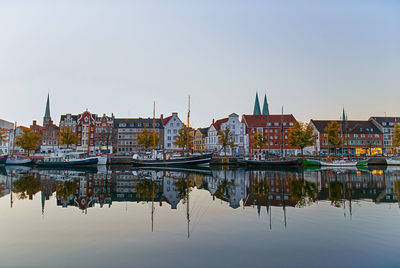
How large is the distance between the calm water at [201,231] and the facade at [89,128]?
7274cm

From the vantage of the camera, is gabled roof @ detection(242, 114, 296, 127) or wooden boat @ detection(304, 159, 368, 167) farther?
gabled roof @ detection(242, 114, 296, 127)

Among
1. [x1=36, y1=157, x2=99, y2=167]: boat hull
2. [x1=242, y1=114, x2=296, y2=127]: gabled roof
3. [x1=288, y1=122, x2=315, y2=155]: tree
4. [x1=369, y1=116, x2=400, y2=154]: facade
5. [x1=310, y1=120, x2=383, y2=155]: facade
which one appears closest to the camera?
[x1=36, y1=157, x2=99, y2=167]: boat hull

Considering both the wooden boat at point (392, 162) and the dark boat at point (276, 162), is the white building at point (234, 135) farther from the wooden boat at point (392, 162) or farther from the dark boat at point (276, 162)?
the wooden boat at point (392, 162)

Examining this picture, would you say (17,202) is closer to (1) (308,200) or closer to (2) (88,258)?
(2) (88,258)

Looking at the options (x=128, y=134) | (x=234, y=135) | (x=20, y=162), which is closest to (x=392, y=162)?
(x=234, y=135)

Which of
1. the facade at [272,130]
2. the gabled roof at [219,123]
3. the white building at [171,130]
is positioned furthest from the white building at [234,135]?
the white building at [171,130]

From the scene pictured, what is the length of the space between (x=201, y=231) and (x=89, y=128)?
8801cm

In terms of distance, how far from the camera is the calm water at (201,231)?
907 cm

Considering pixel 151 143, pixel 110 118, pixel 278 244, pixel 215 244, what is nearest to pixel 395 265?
pixel 278 244

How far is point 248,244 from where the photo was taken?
34.3 feet

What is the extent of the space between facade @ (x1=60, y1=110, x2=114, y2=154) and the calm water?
239 ft

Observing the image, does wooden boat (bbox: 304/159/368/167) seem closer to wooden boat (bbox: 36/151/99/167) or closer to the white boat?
the white boat

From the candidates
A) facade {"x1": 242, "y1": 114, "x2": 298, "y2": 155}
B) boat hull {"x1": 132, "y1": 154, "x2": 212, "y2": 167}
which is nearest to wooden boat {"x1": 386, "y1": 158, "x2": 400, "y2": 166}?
facade {"x1": 242, "y1": 114, "x2": 298, "y2": 155}

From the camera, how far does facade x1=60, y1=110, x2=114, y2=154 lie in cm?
9175
